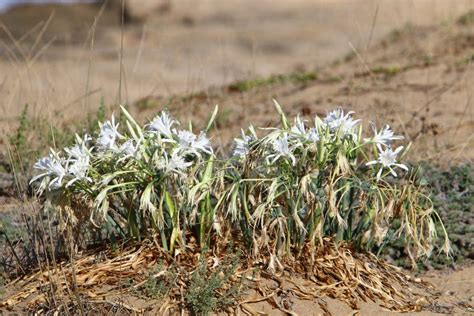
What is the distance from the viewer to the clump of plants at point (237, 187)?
4.10m

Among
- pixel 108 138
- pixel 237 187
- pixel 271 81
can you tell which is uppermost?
pixel 108 138

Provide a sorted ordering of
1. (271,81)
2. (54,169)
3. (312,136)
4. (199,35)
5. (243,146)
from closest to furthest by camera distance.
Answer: (54,169) < (312,136) < (243,146) < (271,81) < (199,35)

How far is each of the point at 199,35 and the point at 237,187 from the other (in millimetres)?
14426

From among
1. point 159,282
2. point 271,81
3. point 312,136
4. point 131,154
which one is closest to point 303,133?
point 312,136

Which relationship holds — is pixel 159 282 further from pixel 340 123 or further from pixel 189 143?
pixel 340 123

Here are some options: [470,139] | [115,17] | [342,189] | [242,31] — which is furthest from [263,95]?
[115,17]

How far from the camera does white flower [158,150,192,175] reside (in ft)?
13.3

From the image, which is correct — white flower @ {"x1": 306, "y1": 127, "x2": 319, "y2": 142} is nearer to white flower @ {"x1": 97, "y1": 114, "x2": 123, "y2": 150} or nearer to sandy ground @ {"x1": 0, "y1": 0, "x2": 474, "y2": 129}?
white flower @ {"x1": 97, "y1": 114, "x2": 123, "y2": 150}

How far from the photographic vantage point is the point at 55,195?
4.19 meters

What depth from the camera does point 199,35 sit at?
18281mm

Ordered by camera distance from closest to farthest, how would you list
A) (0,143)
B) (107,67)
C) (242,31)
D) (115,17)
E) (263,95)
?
(0,143) → (263,95) → (107,67) → (242,31) → (115,17)

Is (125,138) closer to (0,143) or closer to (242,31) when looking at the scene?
(0,143)

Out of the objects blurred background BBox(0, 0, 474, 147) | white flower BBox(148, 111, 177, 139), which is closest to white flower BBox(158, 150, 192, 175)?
white flower BBox(148, 111, 177, 139)

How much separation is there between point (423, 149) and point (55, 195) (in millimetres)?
3296
